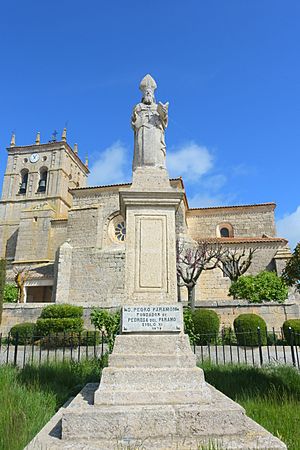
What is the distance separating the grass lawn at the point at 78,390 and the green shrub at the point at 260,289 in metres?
10.9

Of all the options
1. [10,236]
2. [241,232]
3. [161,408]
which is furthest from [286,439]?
[10,236]

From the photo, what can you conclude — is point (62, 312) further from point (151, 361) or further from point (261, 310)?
point (151, 361)

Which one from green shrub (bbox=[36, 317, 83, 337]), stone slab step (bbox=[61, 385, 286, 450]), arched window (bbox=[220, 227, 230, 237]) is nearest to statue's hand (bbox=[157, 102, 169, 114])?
stone slab step (bbox=[61, 385, 286, 450])

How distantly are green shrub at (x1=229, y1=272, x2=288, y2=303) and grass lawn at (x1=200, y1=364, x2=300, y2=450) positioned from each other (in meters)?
10.8

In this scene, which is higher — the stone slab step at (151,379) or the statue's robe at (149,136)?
the statue's robe at (149,136)

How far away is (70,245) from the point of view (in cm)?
2492

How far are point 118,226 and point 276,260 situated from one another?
12005 mm

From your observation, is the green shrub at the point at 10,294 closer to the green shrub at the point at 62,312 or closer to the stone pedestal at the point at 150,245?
the green shrub at the point at 62,312

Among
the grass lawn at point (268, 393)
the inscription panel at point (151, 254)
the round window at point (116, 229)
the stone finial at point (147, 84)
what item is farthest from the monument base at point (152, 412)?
the round window at point (116, 229)

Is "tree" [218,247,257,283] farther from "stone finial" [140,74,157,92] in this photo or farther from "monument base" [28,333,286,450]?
"monument base" [28,333,286,450]

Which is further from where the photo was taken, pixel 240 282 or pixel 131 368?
pixel 240 282

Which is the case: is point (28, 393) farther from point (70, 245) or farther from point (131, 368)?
point (70, 245)

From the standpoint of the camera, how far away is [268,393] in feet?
15.6

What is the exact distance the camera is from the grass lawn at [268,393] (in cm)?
344
